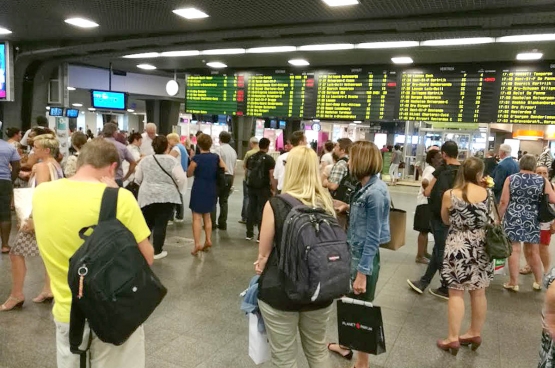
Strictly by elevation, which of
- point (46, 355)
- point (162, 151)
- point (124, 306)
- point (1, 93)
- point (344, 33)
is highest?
point (344, 33)

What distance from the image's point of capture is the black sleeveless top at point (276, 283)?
2.02 meters

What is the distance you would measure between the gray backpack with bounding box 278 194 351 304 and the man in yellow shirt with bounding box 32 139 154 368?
0.62m

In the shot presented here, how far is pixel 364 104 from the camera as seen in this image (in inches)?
329

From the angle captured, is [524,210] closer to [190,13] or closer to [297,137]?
[297,137]

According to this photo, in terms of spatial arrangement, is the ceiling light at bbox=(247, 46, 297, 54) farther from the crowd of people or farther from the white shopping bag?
the white shopping bag

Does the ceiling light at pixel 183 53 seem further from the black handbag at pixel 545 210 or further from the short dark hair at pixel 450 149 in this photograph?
the black handbag at pixel 545 210

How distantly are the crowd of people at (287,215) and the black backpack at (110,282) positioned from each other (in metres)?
0.12

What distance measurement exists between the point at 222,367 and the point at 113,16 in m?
→ 5.61

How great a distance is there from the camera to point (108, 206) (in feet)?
5.47

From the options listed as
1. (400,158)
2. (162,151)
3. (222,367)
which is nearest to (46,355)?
(222,367)

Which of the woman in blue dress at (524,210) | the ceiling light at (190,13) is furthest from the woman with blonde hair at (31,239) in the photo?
the woman in blue dress at (524,210)

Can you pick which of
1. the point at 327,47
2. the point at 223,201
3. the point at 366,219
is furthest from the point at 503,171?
the point at 366,219

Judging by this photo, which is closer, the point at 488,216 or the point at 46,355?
the point at 46,355

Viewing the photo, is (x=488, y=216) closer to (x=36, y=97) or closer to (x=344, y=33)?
(x=344, y=33)
